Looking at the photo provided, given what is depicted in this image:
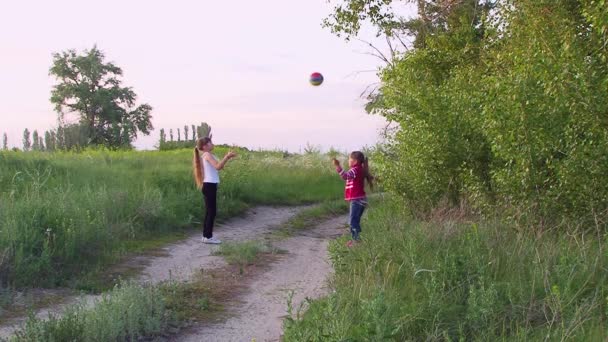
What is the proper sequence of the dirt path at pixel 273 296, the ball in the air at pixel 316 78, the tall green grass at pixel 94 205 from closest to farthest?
the dirt path at pixel 273 296 < the tall green grass at pixel 94 205 < the ball in the air at pixel 316 78

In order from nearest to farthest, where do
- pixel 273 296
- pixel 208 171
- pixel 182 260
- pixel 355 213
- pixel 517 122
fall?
pixel 273 296, pixel 517 122, pixel 182 260, pixel 355 213, pixel 208 171

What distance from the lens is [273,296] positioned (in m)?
7.84

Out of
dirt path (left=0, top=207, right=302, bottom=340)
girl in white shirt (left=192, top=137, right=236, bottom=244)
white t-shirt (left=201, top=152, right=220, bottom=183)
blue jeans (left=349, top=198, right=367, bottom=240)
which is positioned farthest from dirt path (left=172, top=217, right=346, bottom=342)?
white t-shirt (left=201, top=152, right=220, bottom=183)

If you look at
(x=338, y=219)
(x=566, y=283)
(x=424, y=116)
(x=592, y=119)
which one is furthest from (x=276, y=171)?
(x=566, y=283)

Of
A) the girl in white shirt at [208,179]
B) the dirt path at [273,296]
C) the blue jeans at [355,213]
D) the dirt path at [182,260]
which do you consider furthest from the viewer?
the girl in white shirt at [208,179]

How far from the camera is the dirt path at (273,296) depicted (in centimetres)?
638

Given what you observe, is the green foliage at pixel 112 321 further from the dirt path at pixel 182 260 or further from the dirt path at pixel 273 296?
the dirt path at pixel 182 260

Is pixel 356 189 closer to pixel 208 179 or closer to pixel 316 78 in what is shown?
pixel 208 179

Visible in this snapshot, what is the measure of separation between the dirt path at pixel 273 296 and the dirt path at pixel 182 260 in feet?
3.35

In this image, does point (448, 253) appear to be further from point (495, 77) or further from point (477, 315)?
point (495, 77)

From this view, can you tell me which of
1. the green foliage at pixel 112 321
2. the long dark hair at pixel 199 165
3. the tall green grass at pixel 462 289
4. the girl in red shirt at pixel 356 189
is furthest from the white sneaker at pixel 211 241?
the green foliage at pixel 112 321

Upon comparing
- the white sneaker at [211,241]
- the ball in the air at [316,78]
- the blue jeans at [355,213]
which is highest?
the ball in the air at [316,78]

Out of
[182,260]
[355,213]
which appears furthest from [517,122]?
[182,260]

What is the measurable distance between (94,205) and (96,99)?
47.5 m
